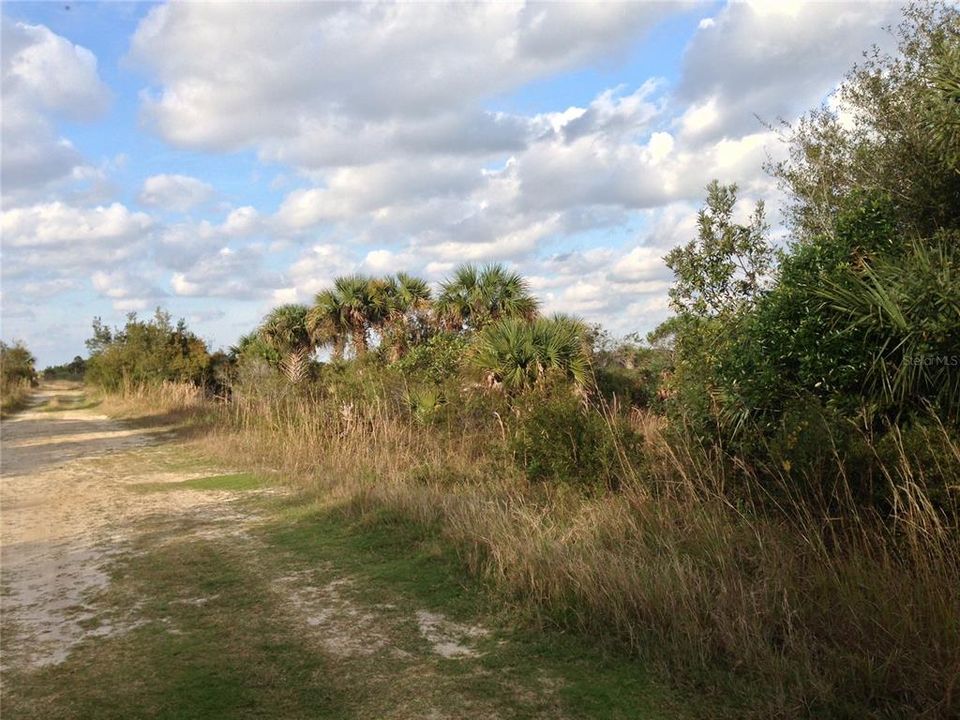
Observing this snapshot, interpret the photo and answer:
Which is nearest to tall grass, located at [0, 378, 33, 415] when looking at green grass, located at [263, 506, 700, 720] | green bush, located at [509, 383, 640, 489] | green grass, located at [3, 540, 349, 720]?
green bush, located at [509, 383, 640, 489]

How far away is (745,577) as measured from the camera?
510 centimetres

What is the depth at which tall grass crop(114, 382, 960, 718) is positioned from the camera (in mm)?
3926

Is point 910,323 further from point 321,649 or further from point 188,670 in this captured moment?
point 188,670

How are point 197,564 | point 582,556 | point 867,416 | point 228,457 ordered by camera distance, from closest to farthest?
point 867,416, point 582,556, point 197,564, point 228,457

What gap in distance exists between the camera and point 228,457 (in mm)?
16172

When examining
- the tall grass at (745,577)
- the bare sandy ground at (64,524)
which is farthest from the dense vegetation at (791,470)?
the bare sandy ground at (64,524)

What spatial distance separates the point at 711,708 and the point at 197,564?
539cm

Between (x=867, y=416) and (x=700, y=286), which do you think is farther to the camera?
(x=700, y=286)

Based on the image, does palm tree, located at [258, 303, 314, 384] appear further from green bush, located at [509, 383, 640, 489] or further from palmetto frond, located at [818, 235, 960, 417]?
palmetto frond, located at [818, 235, 960, 417]

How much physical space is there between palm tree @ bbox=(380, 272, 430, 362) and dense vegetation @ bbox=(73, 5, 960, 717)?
43.1 feet

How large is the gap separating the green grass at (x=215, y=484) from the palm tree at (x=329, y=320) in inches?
600

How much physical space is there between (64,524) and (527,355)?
7.89 meters

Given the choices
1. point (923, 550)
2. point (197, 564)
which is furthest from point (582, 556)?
point (197, 564)

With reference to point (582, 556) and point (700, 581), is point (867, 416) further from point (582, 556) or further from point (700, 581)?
point (582, 556)
